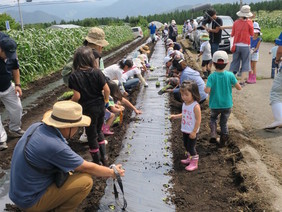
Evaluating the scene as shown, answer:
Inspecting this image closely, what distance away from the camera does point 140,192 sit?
355 cm

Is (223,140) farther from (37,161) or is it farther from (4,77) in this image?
(4,77)

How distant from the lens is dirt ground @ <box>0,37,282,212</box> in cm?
324

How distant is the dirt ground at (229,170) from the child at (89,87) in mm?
695

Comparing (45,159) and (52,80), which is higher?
(45,159)

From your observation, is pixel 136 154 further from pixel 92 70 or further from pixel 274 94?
pixel 274 94

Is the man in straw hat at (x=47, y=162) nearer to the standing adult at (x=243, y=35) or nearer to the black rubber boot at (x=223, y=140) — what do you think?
the black rubber boot at (x=223, y=140)

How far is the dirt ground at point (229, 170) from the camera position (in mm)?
3236

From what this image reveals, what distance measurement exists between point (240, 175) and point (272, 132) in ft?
5.86

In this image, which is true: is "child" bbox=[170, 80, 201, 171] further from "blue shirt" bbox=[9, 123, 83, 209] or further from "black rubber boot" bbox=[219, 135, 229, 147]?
"blue shirt" bbox=[9, 123, 83, 209]

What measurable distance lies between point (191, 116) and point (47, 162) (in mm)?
2079

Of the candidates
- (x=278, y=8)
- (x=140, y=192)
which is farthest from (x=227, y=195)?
(x=278, y=8)

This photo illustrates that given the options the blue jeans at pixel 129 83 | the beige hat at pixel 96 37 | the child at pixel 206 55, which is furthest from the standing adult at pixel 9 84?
the child at pixel 206 55

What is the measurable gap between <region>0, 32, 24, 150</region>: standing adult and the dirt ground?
1.03 feet

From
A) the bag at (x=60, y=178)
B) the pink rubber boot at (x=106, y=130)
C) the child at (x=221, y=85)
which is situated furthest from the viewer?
the pink rubber boot at (x=106, y=130)
